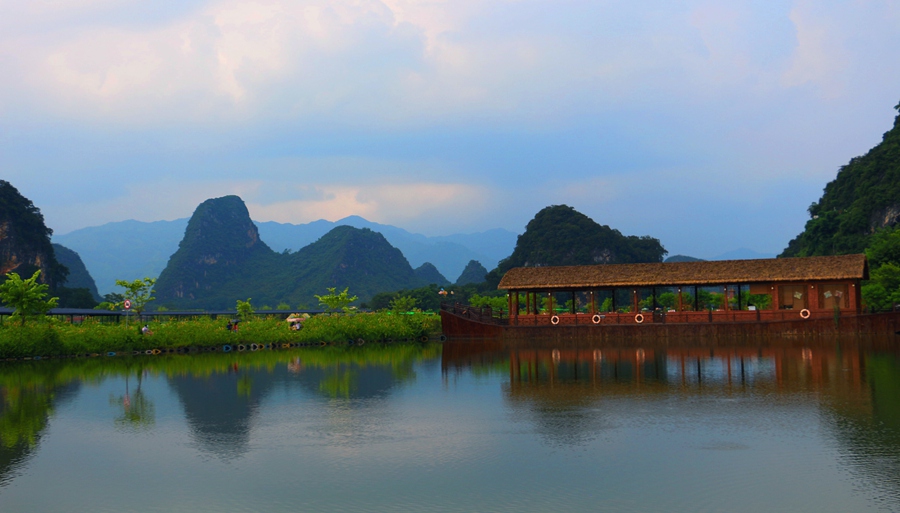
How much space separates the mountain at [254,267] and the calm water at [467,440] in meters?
120

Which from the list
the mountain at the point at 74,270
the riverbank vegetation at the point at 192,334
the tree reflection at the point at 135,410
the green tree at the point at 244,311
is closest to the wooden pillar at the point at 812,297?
the riverbank vegetation at the point at 192,334

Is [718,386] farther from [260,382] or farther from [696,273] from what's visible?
[696,273]

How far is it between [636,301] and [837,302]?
10.7 m

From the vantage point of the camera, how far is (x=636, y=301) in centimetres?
4541

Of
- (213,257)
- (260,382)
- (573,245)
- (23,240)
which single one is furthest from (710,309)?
(213,257)

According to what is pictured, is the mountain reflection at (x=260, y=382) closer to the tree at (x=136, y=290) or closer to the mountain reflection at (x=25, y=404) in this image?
the mountain reflection at (x=25, y=404)

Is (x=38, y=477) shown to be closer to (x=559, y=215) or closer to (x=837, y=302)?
(x=837, y=302)

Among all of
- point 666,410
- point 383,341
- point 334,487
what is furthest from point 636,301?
point 334,487

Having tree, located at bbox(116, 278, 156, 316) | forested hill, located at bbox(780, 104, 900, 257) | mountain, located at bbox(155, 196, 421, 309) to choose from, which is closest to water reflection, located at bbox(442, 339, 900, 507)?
tree, located at bbox(116, 278, 156, 316)

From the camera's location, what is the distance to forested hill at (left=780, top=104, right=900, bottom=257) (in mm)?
67750

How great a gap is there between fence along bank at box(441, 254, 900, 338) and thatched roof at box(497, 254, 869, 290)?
0.16 feet

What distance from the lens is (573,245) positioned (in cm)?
11188

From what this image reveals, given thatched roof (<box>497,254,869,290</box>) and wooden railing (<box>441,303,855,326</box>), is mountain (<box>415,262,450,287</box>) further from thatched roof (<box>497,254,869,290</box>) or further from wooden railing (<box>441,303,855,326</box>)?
thatched roof (<box>497,254,869,290</box>)

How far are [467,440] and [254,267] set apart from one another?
506ft
